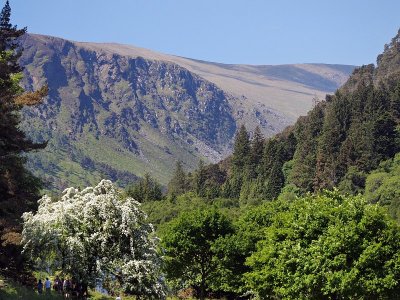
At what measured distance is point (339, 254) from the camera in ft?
120

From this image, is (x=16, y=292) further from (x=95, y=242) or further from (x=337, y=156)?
(x=337, y=156)

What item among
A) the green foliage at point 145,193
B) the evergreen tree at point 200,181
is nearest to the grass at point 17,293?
the green foliage at point 145,193

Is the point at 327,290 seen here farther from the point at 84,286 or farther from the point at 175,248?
the point at 175,248

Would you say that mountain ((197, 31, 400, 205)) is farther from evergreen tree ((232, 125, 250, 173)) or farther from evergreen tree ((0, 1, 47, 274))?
evergreen tree ((0, 1, 47, 274))

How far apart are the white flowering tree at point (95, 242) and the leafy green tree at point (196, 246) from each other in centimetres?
1890

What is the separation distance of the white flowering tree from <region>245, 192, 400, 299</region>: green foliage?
952cm

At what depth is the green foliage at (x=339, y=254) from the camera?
3562cm

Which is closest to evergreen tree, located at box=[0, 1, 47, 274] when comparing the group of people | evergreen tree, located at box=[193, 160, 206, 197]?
the group of people

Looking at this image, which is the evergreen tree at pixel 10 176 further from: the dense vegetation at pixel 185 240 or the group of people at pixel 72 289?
the group of people at pixel 72 289

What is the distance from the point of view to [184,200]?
156 m

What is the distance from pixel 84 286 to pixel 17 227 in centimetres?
629

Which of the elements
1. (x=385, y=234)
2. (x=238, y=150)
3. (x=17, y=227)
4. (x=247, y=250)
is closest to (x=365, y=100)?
(x=238, y=150)

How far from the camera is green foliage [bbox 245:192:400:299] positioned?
35625 millimetres

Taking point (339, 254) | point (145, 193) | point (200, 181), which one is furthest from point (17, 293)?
point (200, 181)
